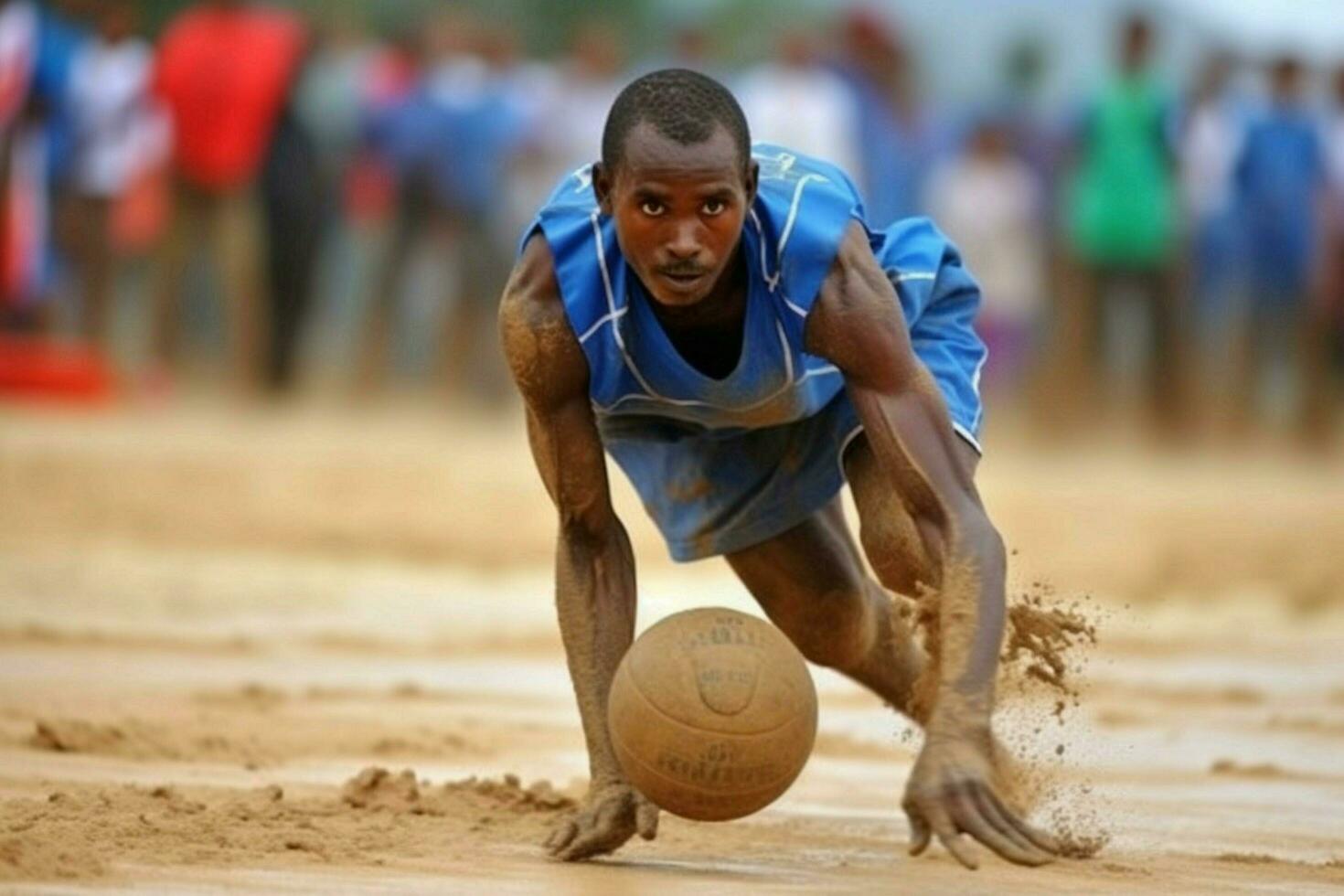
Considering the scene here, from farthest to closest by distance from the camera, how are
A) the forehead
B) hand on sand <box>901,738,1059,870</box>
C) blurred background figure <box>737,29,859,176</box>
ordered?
1. blurred background figure <box>737,29,859,176</box>
2. the forehead
3. hand on sand <box>901,738,1059,870</box>

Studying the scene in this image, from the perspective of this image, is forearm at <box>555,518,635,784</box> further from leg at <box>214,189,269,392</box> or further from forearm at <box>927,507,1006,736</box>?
leg at <box>214,189,269,392</box>

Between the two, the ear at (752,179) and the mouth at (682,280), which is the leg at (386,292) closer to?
the ear at (752,179)

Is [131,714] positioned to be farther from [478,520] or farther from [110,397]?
[110,397]

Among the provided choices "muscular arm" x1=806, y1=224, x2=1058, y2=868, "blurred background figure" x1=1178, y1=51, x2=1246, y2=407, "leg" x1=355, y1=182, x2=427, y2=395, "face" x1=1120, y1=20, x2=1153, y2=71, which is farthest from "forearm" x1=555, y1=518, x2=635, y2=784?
"leg" x1=355, y1=182, x2=427, y2=395

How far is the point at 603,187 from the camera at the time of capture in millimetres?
6113

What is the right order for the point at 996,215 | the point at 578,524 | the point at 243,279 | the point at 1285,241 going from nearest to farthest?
the point at 578,524 → the point at 996,215 → the point at 1285,241 → the point at 243,279

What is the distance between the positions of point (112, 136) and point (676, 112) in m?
12.6

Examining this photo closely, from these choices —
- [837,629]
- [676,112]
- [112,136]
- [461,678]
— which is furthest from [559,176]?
[676,112]

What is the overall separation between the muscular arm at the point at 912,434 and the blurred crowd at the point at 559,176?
1055 cm

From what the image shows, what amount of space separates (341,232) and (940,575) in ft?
47.9

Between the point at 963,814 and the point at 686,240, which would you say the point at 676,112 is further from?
the point at 963,814

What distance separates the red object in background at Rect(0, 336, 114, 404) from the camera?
18.3 meters

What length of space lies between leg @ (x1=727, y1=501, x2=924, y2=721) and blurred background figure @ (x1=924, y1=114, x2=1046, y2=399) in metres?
10.1

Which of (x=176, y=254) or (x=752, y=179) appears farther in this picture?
(x=176, y=254)
